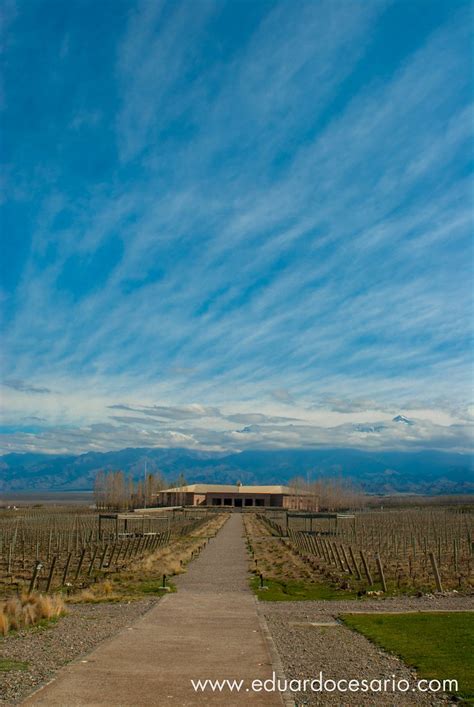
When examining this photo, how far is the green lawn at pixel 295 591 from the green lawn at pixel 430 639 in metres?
3.71

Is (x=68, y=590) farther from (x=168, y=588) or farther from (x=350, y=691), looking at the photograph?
(x=350, y=691)

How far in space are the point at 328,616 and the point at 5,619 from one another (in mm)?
7252

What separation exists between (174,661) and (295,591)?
1070cm

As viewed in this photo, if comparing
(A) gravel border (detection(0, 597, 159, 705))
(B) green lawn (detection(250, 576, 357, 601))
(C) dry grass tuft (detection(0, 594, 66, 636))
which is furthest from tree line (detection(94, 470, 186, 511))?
(C) dry grass tuft (detection(0, 594, 66, 636))

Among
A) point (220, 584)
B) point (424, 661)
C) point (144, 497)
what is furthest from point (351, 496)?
point (424, 661)

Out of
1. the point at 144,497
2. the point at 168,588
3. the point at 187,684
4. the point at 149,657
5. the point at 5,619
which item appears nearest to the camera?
the point at 187,684

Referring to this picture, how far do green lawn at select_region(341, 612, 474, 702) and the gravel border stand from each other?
517cm

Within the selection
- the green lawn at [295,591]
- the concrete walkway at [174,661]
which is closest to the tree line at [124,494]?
the green lawn at [295,591]

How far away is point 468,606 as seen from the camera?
16.3 meters

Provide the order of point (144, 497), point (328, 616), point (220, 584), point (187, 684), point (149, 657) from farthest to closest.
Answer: point (144, 497), point (220, 584), point (328, 616), point (149, 657), point (187, 684)

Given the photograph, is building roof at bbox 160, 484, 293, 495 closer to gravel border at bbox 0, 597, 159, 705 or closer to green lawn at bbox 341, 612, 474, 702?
gravel border at bbox 0, 597, 159, 705

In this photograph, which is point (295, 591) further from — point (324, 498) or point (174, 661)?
point (324, 498)

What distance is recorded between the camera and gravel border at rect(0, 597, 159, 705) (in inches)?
351

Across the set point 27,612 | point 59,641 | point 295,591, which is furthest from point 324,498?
point 59,641
